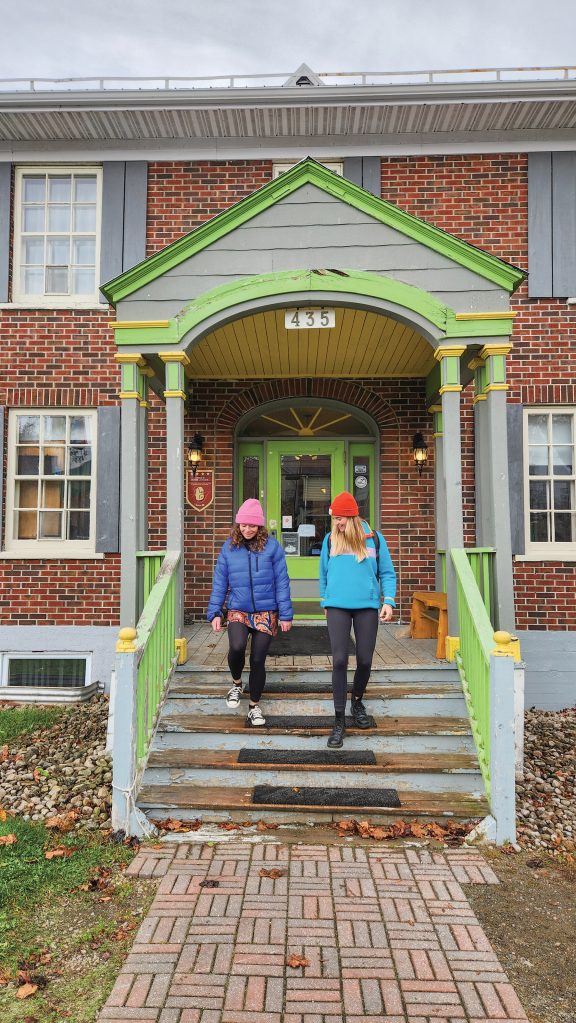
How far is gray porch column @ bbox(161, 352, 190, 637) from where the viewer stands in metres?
4.91

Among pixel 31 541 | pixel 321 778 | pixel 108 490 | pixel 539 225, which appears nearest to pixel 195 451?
pixel 108 490

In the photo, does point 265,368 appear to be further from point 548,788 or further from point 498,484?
point 548,788

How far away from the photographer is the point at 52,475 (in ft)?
23.6

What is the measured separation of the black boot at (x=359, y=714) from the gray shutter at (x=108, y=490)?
3.76 meters

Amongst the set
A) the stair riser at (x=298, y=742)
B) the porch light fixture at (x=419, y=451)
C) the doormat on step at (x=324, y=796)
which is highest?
the porch light fixture at (x=419, y=451)

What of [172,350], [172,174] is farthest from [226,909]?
[172,174]

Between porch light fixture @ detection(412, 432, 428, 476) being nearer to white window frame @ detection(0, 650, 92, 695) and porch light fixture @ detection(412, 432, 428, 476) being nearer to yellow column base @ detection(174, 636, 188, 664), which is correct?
yellow column base @ detection(174, 636, 188, 664)

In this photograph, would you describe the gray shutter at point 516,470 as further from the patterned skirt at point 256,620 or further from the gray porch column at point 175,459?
the gray porch column at point 175,459

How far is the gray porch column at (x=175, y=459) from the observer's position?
4.91 m

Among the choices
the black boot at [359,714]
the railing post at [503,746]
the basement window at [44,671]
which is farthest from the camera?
the basement window at [44,671]

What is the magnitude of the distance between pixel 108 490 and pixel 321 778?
14.2 feet

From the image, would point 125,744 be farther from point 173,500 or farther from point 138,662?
point 173,500

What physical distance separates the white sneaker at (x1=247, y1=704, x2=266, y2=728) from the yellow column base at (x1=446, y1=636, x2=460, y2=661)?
61.6 inches

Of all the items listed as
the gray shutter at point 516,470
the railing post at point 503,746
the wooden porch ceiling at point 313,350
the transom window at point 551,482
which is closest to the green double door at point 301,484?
the wooden porch ceiling at point 313,350
